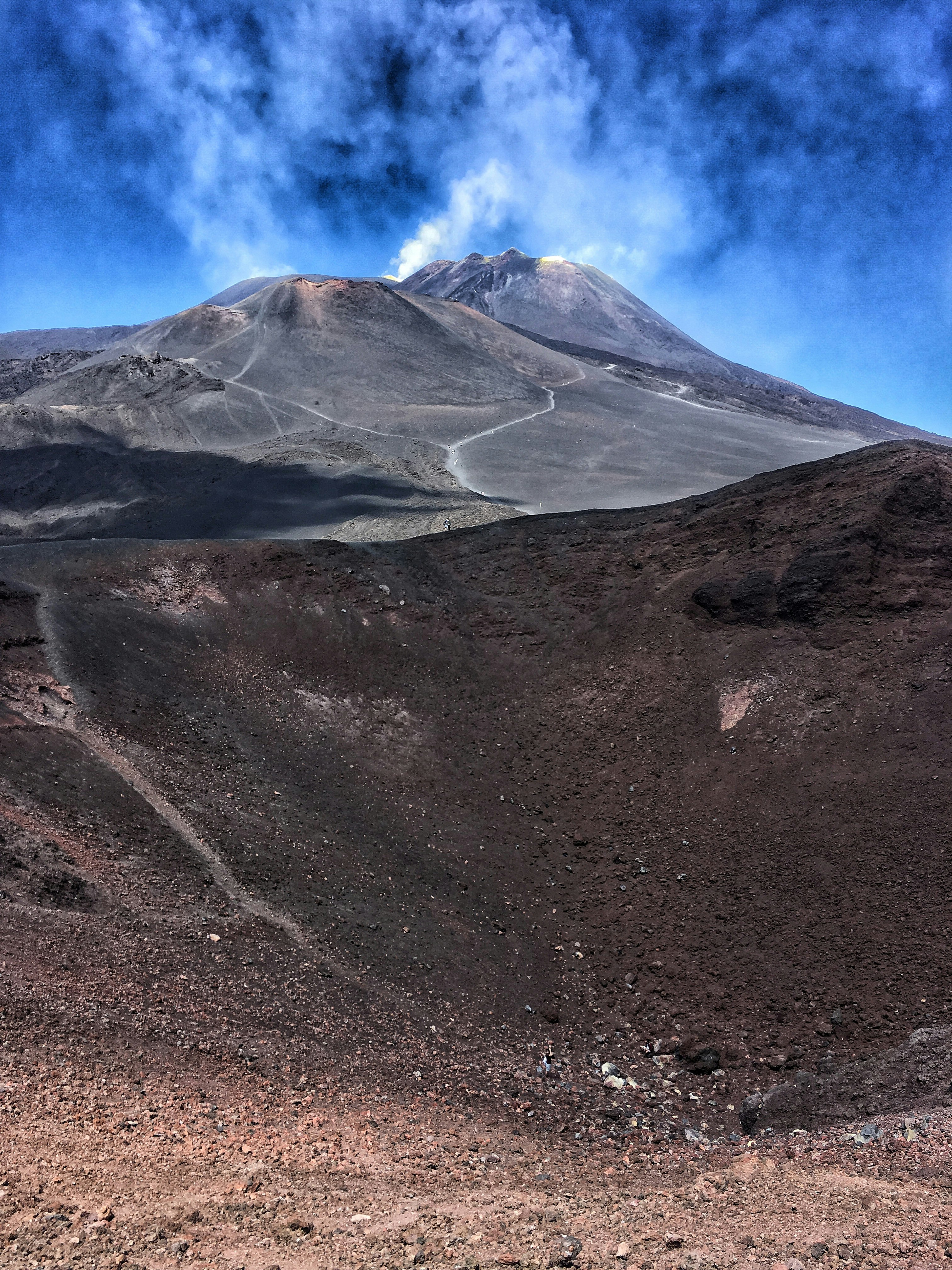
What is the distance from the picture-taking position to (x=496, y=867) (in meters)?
12.8

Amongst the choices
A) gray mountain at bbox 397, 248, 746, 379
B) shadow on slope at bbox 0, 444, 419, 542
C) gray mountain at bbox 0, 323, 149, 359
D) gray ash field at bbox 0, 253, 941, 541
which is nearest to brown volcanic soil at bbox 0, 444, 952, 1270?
gray ash field at bbox 0, 253, 941, 541

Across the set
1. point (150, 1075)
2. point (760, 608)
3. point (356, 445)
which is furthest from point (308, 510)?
point (150, 1075)

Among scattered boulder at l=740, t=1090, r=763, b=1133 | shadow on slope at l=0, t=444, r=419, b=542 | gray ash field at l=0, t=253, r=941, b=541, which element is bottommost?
scattered boulder at l=740, t=1090, r=763, b=1133

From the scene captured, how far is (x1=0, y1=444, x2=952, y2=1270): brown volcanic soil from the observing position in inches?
252

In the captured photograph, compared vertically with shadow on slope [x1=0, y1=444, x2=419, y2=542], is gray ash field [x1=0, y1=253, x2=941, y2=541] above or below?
above

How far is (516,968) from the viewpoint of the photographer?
10961mm

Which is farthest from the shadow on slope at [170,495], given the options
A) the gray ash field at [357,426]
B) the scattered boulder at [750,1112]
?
the scattered boulder at [750,1112]

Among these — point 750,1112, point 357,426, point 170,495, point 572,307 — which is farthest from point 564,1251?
point 572,307

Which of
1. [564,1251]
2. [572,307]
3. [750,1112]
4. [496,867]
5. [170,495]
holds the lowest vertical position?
[750,1112]

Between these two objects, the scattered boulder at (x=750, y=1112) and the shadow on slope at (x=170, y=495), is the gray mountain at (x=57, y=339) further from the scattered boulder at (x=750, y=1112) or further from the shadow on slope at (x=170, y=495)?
the scattered boulder at (x=750, y=1112)

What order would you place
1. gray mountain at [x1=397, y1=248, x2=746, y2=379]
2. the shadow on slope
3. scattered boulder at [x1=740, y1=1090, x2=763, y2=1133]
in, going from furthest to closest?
gray mountain at [x1=397, y1=248, x2=746, y2=379] → the shadow on slope → scattered boulder at [x1=740, y1=1090, x2=763, y2=1133]

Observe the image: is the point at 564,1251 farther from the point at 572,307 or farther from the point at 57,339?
the point at 57,339

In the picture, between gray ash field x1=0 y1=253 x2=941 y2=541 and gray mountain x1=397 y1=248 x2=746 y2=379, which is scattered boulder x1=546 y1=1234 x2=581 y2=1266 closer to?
gray ash field x1=0 y1=253 x2=941 y2=541

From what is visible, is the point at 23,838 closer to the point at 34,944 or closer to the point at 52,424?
the point at 34,944
